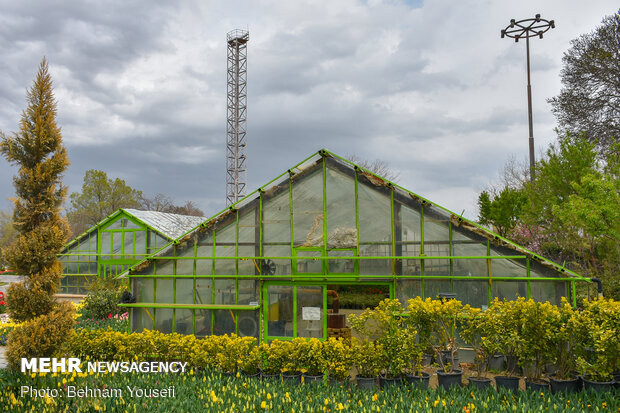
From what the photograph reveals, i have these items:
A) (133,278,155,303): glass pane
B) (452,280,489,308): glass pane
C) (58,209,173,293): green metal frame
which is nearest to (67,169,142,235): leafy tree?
(58,209,173,293): green metal frame

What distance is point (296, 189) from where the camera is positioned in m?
11.7

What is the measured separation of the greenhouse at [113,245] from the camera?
2339 centimetres

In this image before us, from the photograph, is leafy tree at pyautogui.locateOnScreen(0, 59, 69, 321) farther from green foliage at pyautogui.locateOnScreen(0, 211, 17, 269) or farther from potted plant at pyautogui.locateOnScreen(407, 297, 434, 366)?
green foliage at pyautogui.locateOnScreen(0, 211, 17, 269)

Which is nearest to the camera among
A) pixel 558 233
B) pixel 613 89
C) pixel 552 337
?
pixel 552 337

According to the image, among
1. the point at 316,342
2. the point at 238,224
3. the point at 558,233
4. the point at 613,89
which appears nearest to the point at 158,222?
the point at 238,224

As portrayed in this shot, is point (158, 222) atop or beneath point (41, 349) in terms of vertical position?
atop

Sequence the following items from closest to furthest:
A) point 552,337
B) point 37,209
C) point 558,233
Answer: point 552,337 → point 37,209 → point 558,233

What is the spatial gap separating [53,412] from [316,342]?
15.2 feet

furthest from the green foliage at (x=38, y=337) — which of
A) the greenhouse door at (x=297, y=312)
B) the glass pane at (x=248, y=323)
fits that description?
the greenhouse door at (x=297, y=312)

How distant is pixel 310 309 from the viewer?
11445mm

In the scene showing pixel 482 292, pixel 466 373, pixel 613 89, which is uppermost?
pixel 613 89

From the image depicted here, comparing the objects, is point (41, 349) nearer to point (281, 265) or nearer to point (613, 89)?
point (281, 265)

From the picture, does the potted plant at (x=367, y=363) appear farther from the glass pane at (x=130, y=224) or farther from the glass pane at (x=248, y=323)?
the glass pane at (x=130, y=224)

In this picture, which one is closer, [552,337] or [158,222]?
[552,337]
